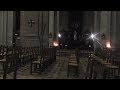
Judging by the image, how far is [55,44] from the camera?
25.5 m

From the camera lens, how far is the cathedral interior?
9453mm

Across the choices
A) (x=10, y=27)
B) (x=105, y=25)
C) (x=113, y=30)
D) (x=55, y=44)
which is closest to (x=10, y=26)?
(x=10, y=27)

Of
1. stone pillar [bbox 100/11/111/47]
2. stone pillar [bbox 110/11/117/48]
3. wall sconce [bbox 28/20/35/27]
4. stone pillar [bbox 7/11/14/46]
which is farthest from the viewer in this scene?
stone pillar [bbox 7/11/14/46]

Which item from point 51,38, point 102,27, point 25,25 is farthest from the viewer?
point 51,38

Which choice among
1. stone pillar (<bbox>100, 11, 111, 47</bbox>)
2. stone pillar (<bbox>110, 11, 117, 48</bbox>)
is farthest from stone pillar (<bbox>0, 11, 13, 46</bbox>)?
stone pillar (<bbox>110, 11, 117, 48</bbox>)

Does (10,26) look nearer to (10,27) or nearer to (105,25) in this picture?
(10,27)

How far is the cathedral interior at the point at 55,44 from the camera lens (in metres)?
9.45

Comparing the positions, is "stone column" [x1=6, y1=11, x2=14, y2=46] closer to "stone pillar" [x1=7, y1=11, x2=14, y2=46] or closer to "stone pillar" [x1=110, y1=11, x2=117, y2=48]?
"stone pillar" [x1=7, y1=11, x2=14, y2=46]

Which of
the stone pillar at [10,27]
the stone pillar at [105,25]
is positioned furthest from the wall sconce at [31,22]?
the stone pillar at [105,25]
